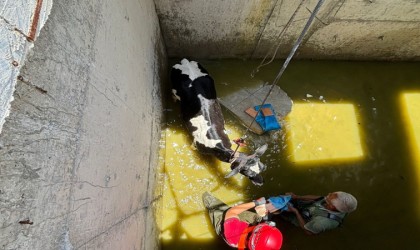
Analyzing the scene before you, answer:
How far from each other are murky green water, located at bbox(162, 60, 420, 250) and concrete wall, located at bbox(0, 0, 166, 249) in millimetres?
1630

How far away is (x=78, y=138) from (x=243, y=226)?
2.23 m

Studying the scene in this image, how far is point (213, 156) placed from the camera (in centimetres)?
422

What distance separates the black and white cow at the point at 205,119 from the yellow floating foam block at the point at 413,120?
2.36m

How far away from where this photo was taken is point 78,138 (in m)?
1.64

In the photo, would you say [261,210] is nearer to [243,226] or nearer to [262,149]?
[243,226]

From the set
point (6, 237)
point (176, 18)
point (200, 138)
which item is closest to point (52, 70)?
point (6, 237)

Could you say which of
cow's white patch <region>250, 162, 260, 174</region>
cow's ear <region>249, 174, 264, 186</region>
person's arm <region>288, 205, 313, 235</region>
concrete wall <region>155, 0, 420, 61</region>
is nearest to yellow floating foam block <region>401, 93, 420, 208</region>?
concrete wall <region>155, 0, 420, 61</region>

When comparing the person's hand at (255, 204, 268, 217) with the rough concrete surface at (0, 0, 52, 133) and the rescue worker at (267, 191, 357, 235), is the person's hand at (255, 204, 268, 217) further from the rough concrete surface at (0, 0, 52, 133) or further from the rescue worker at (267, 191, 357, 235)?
the rough concrete surface at (0, 0, 52, 133)

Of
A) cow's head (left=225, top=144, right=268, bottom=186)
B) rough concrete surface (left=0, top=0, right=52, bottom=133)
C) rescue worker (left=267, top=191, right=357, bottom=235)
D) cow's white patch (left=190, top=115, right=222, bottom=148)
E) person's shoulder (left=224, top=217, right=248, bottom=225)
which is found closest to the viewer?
rough concrete surface (left=0, top=0, right=52, bottom=133)

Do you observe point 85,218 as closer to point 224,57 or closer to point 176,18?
A: point 176,18

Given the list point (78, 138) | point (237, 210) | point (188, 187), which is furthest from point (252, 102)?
point (78, 138)

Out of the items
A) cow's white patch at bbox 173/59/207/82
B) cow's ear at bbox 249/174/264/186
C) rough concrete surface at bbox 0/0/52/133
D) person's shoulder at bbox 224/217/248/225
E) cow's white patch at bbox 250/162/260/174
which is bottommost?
person's shoulder at bbox 224/217/248/225

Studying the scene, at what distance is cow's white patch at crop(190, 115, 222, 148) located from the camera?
12.6 ft

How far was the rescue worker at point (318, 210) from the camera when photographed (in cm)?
316
